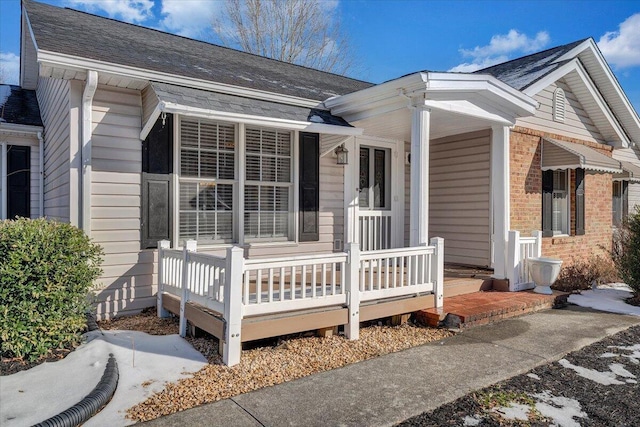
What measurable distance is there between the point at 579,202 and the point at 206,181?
778 cm

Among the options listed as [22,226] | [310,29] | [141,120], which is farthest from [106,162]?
[310,29]

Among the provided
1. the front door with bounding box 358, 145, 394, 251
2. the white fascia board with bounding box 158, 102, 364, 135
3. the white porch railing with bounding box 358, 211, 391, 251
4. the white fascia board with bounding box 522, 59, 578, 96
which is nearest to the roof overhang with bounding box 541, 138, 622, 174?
the white fascia board with bounding box 522, 59, 578, 96

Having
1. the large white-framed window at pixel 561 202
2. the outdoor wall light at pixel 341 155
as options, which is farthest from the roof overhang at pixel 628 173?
the outdoor wall light at pixel 341 155

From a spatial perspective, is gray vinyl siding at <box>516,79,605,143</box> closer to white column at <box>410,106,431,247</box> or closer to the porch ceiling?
the porch ceiling

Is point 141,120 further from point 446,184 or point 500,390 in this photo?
point 446,184

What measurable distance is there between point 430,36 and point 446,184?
942 cm

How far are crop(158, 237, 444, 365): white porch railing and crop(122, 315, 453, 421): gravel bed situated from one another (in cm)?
21

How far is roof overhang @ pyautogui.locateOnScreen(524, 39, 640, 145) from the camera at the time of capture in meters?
8.11

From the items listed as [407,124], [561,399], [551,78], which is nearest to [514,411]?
[561,399]

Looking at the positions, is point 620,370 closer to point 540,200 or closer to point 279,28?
point 540,200

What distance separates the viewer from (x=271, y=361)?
3.87 metres

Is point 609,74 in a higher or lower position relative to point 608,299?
higher

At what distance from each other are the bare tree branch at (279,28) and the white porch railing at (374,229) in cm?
1274

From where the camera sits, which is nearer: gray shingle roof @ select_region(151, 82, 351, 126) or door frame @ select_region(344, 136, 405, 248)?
gray shingle roof @ select_region(151, 82, 351, 126)
